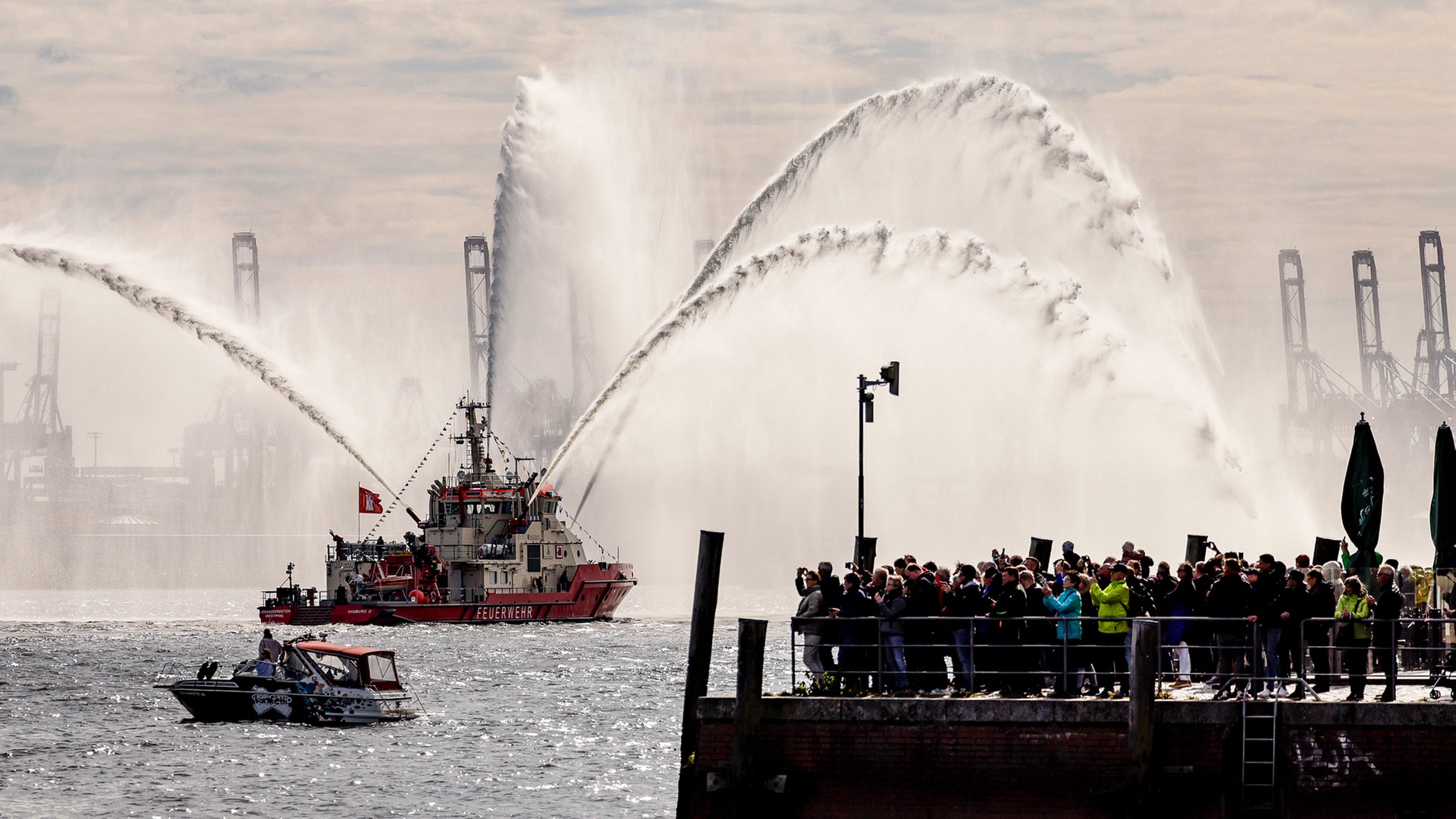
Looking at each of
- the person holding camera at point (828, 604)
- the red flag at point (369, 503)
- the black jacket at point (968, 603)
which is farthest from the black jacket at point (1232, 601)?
the red flag at point (369, 503)

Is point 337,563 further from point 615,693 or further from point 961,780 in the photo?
point 961,780

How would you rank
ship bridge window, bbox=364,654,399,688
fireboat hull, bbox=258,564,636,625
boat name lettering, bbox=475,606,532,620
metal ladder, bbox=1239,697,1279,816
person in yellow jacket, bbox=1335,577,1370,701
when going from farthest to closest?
boat name lettering, bbox=475,606,532,620
fireboat hull, bbox=258,564,636,625
ship bridge window, bbox=364,654,399,688
person in yellow jacket, bbox=1335,577,1370,701
metal ladder, bbox=1239,697,1279,816

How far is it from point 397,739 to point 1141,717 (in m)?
28.0

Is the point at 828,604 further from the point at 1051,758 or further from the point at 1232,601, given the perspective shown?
the point at 1232,601

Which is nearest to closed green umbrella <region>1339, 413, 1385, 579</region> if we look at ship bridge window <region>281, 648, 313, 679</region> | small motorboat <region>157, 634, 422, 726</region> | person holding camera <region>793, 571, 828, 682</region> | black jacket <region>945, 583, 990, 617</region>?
black jacket <region>945, 583, 990, 617</region>

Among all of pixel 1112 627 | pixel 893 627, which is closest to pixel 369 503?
pixel 893 627

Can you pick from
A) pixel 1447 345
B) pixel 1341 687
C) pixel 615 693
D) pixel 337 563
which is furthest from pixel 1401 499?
pixel 1341 687

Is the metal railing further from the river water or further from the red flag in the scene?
the red flag

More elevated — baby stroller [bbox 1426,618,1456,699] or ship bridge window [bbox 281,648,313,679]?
baby stroller [bbox 1426,618,1456,699]

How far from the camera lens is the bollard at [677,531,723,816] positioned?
21922 mm

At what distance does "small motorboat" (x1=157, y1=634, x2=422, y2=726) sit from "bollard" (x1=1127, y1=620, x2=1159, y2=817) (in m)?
30.6

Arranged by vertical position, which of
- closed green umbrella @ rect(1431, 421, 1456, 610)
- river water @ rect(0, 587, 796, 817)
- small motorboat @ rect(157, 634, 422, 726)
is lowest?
river water @ rect(0, 587, 796, 817)

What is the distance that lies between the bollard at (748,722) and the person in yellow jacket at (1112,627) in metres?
3.93

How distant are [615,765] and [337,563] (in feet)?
168
